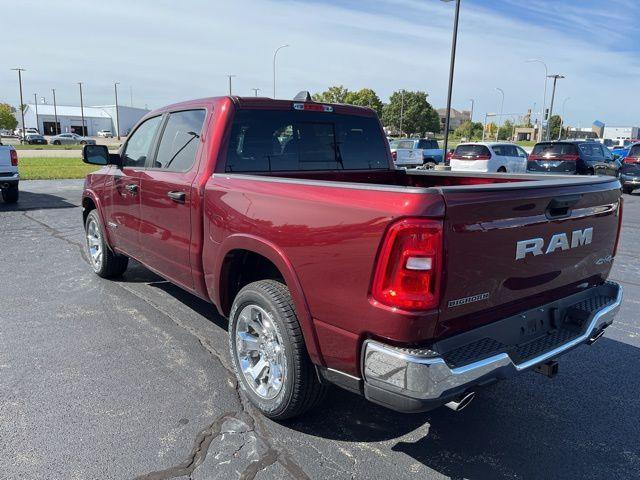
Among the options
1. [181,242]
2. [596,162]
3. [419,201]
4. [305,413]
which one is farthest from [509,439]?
[596,162]

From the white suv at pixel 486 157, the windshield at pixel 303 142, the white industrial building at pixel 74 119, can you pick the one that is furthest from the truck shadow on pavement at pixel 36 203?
the white industrial building at pixel 74 119

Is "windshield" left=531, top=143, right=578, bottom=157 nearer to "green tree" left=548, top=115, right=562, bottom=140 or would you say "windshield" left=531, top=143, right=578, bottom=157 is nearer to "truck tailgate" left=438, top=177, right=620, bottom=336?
"truck tailgate" left=438, top=177, right=620, bottom=336

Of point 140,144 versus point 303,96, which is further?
point 140,144

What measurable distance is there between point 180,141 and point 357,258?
92.8 inches

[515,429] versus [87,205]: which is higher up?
[87,205]

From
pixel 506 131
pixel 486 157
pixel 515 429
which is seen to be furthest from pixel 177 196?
pixel 506 131

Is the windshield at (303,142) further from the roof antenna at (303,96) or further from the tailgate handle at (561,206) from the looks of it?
the tailgate handle at (561,206)

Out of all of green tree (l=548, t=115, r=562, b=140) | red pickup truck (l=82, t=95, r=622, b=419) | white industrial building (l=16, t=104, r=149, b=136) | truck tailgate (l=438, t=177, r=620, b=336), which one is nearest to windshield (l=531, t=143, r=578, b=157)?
red pickup truck (l=82, t=95, r=622, b=419)

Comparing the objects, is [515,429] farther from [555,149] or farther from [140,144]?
[555,149]

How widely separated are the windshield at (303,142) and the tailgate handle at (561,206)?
1.95 metres

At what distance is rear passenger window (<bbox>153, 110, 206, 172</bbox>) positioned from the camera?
3.87 meters

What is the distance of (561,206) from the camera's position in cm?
269

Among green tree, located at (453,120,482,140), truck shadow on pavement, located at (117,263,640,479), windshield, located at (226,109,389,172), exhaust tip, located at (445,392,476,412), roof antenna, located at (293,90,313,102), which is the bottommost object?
truck shadow on pavement, located at (117,263,640,479)

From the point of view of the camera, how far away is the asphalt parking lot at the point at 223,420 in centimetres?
270
